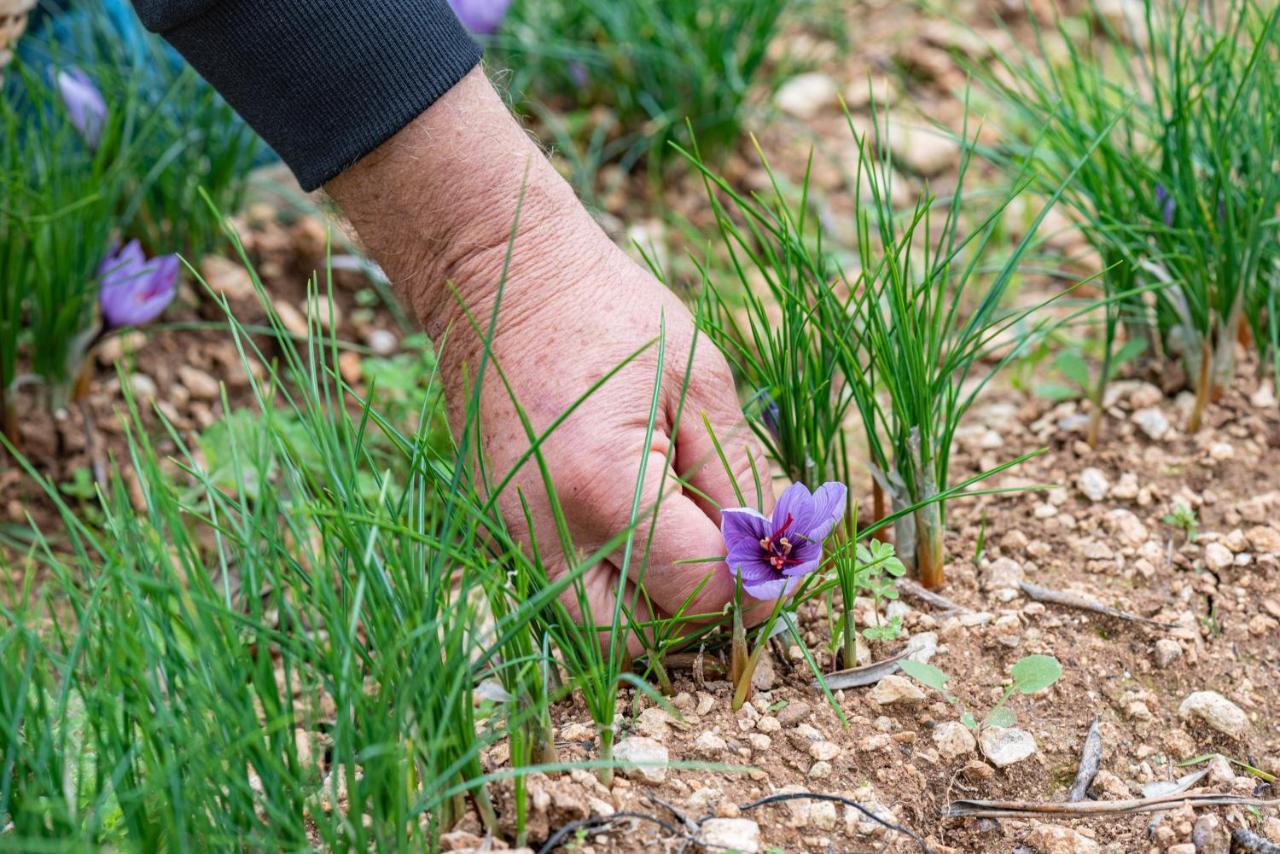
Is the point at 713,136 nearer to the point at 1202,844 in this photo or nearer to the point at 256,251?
the point at 256,251

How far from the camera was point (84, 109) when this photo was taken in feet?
7.74

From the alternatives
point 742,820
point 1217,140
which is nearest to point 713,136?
point 1217,140

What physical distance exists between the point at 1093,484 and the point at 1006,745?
0.57 m

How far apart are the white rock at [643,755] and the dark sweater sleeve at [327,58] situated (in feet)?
2.50

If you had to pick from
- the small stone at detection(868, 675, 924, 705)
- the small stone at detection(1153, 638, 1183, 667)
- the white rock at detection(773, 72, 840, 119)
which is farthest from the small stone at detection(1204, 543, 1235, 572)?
the white rock at detection(773, 72, 840, 119)

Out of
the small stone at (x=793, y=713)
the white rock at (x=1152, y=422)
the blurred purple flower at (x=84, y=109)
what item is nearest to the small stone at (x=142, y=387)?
the blurred purple flower at (x=84, y=109)

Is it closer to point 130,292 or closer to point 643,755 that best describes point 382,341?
point 130,292

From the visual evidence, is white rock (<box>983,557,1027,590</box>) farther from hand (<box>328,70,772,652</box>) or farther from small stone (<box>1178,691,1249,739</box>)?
hand (<box>328,70,772,652</box>)

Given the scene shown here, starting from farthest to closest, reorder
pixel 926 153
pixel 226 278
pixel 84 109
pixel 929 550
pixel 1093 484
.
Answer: pixel 926 153 → pixel 226 278 → pixel 84 109 → pixel 1093 484 → pixel 929 550

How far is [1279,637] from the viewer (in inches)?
61.0

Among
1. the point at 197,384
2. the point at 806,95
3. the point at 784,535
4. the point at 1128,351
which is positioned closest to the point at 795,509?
the point at 784,535

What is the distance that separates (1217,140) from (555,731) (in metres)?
1.25

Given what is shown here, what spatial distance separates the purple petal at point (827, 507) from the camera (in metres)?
1.34

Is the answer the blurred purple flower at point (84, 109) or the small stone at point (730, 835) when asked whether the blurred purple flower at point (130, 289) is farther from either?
the small stone at point (730, 835)
